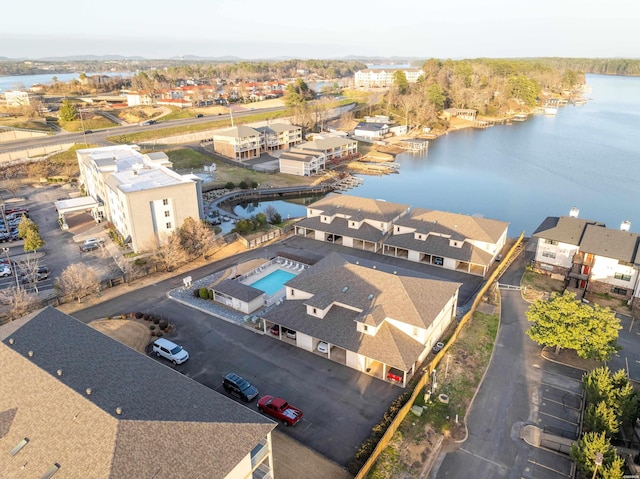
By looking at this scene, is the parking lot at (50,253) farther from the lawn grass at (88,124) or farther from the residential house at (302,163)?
the lawn grass at (88,124)

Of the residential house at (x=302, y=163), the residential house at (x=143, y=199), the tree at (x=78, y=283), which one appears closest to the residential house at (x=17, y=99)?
the residential house at (x=302, y=163)

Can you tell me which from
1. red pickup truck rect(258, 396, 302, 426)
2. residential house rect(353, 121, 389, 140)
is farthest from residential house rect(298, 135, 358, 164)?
red pickup truck rect(258, 396, 302, 426)

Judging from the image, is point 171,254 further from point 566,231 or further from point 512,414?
point 566,231

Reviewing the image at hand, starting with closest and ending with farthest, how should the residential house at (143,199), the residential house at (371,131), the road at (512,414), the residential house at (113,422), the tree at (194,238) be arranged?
1. the residential house at (113,422)
2. the road at (512,414)
3. the tree at (194,238)
4. the residential house at (143,199)
5. the residential house at (371,131)

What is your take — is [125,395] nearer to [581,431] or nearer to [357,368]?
[357,368]

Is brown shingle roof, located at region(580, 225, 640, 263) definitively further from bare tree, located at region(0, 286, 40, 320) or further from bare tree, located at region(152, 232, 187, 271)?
bare tree, located at region(0, 286, 40, 320)
